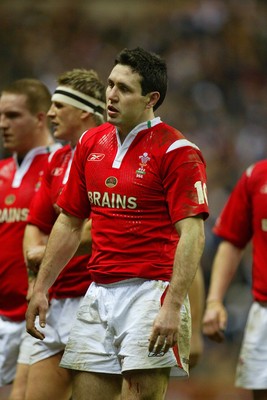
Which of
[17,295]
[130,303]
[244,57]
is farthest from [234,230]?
[244,57]

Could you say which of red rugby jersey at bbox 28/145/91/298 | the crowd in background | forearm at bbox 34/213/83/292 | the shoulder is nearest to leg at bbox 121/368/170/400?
forearm at bbox 34/213/83/292

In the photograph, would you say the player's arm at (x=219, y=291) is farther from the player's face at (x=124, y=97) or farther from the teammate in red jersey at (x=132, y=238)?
the player's face at (x=124, y=97)

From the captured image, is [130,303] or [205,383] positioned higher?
[130,303]

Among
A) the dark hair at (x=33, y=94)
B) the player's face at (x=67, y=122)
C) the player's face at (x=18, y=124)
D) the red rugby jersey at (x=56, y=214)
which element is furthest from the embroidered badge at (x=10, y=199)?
the player's face at (x=67, y=122)

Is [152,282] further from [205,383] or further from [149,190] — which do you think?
[205,383]

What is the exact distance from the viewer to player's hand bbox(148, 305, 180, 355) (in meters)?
4.63

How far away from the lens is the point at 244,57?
15430 millimetres

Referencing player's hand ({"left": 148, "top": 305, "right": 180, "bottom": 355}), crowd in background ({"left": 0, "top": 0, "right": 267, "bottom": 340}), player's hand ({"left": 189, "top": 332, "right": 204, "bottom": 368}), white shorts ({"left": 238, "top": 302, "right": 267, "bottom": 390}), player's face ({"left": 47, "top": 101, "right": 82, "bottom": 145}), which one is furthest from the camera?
crowd in background ({"left": 0, "top": 0, "right": 267, "bottom": 340})

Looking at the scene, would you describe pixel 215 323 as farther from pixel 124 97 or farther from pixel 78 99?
pixel 124 97

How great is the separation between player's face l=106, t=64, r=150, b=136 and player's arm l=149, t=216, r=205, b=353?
602 mm

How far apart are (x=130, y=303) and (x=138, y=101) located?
92 centimetres

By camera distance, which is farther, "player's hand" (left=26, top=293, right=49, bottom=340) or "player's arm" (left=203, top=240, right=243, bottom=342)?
"player's arm" (left=203, top=240, right=243, bottom=342)

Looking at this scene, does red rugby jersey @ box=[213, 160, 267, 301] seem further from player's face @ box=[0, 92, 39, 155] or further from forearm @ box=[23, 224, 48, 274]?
player's face @ box=[0, 92, 39, 155]

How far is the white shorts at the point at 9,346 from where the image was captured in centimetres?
667
